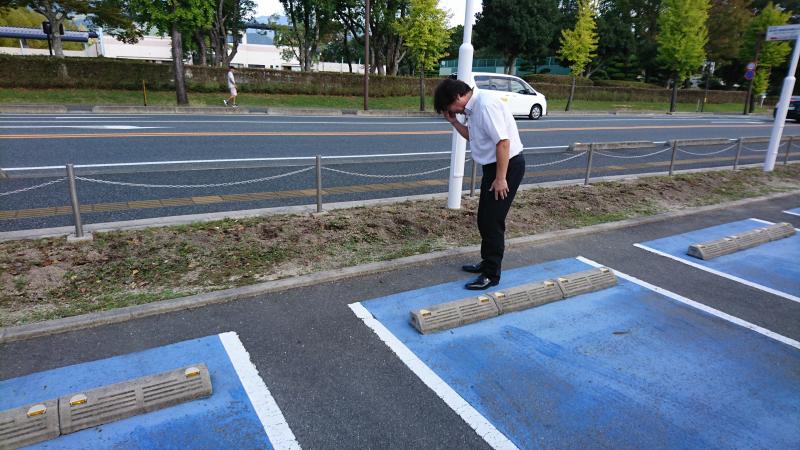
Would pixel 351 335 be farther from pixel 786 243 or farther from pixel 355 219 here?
pixel 786 243

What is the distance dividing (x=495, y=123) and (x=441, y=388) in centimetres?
207

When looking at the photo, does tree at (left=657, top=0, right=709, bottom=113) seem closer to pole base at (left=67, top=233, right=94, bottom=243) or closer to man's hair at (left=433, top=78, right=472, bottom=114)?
man's hair at (left=433, top=78, right=472, bottom=114)

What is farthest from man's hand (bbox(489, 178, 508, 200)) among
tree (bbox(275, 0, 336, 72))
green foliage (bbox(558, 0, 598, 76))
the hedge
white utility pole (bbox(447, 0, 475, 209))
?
tree (bbox(275, 0, 336, 72))

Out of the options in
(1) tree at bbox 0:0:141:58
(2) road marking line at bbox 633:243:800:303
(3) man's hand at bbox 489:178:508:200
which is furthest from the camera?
(1) tree at bbox 0:0:141:58

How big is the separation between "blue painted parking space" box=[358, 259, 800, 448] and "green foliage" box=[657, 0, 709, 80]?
39.8m

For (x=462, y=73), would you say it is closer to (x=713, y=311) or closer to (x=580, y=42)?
(x=713, y=311)

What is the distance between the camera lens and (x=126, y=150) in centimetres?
996

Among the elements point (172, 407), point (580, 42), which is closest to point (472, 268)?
point (172, 407)

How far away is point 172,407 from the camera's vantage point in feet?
9.05

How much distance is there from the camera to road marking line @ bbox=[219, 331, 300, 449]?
2.56m

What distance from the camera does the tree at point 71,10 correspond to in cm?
2812

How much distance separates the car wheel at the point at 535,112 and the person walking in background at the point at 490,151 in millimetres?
19048

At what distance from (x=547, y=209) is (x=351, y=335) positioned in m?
4.30

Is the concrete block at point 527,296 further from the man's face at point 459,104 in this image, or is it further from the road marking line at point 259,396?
the road marking line at point 259,396
